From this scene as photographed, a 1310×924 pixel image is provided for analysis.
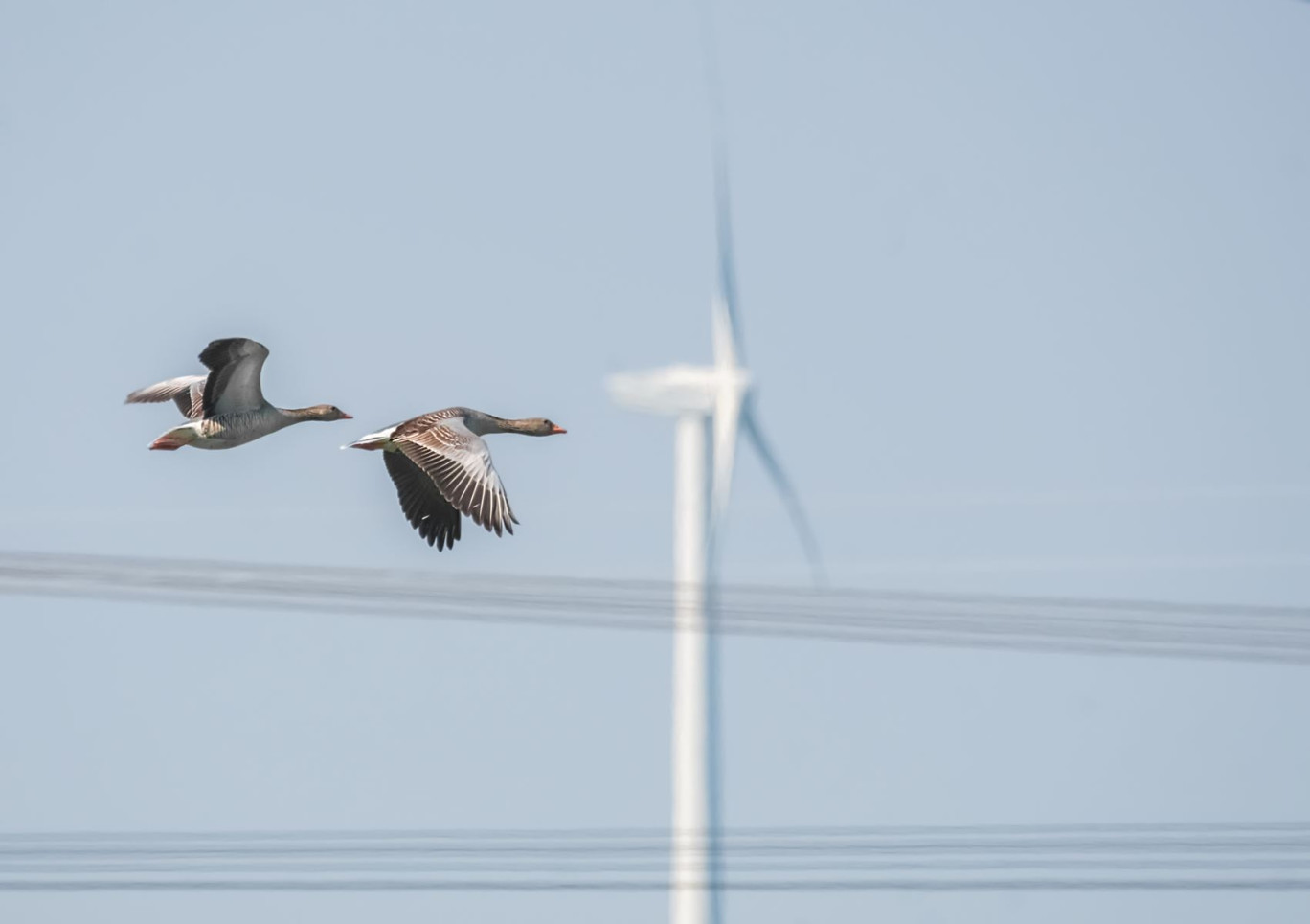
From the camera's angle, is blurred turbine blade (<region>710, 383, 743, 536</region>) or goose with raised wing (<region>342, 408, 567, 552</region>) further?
blurred turbine blade (<region>710, 383, 743, 536</region>)

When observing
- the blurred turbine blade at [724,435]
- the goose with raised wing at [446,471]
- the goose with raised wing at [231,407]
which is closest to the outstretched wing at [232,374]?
the goose with raised wing at [231,407]

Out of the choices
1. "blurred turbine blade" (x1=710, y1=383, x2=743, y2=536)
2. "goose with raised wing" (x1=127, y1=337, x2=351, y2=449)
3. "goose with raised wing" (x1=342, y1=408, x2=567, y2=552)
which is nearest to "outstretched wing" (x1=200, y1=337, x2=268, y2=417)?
"goose with raised wing" (x1=127, y1=337, x2=351, y2=449)

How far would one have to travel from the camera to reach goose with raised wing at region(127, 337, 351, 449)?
118ft

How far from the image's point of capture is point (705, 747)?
5141 centimetres

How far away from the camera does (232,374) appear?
36.1 metres

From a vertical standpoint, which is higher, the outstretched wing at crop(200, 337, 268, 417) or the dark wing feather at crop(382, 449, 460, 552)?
the outstretched wing at crop(200, 337, 268, 417)

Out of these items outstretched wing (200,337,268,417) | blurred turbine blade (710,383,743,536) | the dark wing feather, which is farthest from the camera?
blurred turbine blade (710,383,743,536)

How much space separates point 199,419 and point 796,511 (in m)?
12.2

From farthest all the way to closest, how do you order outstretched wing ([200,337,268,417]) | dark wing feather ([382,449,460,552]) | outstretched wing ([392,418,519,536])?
dark wing feather ([382,449,460,552]) → outstretched wing ([200,337,268,417]) → outstretched wing ([392,418,519,536])

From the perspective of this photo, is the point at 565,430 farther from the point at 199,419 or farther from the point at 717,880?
the point at 717,880

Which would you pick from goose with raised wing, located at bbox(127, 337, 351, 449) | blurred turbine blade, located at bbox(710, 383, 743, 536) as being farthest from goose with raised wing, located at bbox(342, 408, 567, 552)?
blurred turbine blade, located at bbox(710, 383, 743, 536)

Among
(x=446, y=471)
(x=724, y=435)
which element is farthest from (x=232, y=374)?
(x=724, y=435)

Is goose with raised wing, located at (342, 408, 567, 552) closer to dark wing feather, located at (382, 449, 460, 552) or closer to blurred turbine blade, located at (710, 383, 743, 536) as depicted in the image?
dark wing feather, located at (382, 449, 460, 552)

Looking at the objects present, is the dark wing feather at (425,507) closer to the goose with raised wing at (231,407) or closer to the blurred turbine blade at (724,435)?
the goose with raised wing at (231,407)
